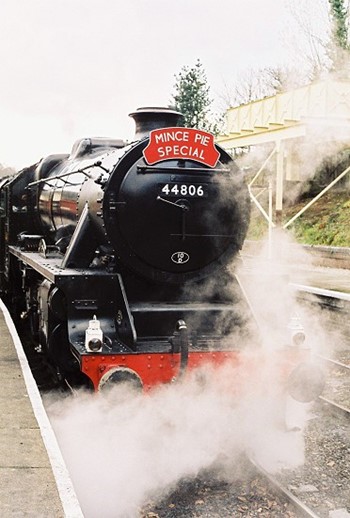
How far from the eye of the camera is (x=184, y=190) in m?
4.90

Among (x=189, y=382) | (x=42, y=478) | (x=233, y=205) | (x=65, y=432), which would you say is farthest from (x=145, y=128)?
(x=42, y=478)

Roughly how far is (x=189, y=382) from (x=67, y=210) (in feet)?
7.81

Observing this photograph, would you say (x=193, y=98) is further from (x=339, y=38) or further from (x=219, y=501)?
(x=219, y=501)

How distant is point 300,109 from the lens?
12.3 m

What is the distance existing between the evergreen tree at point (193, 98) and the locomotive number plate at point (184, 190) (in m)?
22.6

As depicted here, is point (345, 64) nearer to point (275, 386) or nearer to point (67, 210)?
point (67, 210)

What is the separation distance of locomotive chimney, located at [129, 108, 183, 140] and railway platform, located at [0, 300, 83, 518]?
2.27m

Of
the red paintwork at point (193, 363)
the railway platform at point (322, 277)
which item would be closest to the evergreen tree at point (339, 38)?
the railway platform at point (322, 277)

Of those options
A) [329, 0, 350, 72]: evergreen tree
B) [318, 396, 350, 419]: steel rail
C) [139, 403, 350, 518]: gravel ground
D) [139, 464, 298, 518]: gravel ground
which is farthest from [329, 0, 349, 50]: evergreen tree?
[139, 464, 298, 518]: gravel ground

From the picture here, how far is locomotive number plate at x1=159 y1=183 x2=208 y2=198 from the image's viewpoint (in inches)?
192

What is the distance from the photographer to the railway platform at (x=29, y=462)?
10.7 ft

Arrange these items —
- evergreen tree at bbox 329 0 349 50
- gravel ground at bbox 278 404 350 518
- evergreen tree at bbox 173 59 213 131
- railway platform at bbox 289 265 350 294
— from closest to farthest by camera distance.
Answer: gravel ground at bbox 278 404 350 518, railway platform at bbox 289 265 350 294, evergreen tree at bbox 329 0 349 50, evergreen tree at bbox 173 59 213 131

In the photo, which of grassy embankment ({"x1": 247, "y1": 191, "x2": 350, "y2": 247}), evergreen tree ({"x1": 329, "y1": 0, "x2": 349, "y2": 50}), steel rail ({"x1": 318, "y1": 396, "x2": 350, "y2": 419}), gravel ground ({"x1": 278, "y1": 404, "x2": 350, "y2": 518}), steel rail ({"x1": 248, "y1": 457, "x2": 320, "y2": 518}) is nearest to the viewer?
steel rail ({"x1": 248, "y1": 457, "x2": 320, "y2": 518})

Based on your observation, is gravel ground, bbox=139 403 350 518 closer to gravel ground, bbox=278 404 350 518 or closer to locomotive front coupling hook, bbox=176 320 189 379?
gravel ground, bbox=278 404 350 518
